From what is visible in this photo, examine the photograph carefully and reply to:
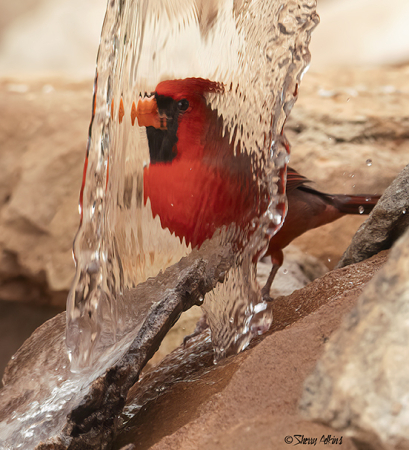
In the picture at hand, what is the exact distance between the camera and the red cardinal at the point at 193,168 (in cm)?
151

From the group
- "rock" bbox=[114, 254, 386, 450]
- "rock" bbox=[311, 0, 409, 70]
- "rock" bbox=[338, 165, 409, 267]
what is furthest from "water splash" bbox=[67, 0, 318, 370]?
"rock" bbox=[311, 0, 409, 70]

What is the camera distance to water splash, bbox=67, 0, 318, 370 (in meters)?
1.45

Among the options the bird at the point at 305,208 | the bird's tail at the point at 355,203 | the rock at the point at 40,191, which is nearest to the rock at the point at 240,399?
the bird at the point at 305,208

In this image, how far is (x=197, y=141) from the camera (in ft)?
5.20

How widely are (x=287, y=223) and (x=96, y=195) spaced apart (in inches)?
39.3

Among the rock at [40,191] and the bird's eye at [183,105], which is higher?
the bird's eye at [183,105]

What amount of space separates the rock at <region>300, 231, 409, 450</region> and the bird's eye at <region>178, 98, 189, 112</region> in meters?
1.09

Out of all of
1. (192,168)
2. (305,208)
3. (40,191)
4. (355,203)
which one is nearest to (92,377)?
(192,168)

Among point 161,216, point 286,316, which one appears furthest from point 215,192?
point 286,316

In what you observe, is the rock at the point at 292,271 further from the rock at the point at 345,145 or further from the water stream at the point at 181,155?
the water stream at the point at 181,155

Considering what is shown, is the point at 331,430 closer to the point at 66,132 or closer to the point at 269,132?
the point at 269,132

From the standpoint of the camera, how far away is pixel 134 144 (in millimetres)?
1569

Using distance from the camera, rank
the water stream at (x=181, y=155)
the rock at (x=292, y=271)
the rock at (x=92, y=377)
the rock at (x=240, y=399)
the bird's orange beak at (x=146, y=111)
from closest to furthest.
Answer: the rock at (x=240, y=399) → the rock at (x=92, y=377) → the water stream at (x=181, y=155) → the bird's orange beak at (x=146, y=111) → the rock at (x=292, y=271)

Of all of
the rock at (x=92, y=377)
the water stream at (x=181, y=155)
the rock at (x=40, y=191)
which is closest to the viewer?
the rock at (x=92, y=377)
